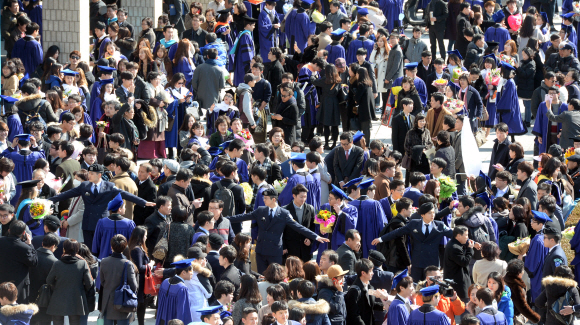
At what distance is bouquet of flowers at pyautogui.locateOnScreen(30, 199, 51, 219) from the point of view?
10906 millimetres

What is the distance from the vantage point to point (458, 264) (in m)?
10.6

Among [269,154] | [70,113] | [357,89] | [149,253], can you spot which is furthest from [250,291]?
[357,89]

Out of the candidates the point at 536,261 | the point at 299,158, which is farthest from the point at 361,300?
the point at 299,158

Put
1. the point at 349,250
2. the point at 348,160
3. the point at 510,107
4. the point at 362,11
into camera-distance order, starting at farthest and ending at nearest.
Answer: the point at 362,11 < the point at 510,107 < the point at 348,160 < the point at 349,250

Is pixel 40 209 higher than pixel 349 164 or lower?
lower

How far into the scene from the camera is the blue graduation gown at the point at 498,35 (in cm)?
2012

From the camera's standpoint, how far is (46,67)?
1703 cm

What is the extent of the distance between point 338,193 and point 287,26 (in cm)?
927

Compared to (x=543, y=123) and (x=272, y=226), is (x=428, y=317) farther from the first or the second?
(x=543, y=123)

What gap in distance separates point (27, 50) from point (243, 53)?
401cm

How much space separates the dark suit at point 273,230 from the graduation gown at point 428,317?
2.38 meters

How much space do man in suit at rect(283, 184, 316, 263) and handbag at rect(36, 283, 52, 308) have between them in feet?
9.17

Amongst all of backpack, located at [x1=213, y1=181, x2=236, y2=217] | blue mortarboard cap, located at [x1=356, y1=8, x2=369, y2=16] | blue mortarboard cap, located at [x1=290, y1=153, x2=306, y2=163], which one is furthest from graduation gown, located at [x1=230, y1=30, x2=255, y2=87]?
backpack, located at [x1=213, y1=181, x2=236, y2=217]

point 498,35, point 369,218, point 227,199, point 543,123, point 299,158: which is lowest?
point 369,218
